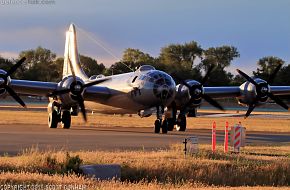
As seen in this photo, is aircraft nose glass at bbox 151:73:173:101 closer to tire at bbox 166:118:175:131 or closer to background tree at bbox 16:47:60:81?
tire at bbox 166:118:175:131

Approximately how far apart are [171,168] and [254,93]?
21849 mm

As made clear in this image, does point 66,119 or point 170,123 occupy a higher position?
point 66,119

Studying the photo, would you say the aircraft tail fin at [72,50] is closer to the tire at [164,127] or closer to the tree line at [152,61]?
the tire at [164,127]

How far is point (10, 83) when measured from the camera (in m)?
34.1

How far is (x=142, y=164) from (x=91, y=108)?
79.5 ft

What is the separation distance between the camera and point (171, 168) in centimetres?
1814

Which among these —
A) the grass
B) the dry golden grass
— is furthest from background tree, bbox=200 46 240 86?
the grass

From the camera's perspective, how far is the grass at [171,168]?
1586 centimetres

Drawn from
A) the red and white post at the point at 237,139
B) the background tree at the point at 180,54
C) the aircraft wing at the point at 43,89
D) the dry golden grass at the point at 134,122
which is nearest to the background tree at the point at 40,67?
the background tree at the point at 180,54

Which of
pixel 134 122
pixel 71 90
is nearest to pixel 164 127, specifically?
pixel 71 90

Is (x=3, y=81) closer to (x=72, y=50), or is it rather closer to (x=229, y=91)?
(x=72, y=50)

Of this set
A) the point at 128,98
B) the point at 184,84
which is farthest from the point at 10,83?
the point at 184,84

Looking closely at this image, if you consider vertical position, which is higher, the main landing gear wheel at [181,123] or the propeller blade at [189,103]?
the propeller blade at [189,103]

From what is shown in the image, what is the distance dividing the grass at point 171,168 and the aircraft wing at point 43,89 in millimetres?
16659
